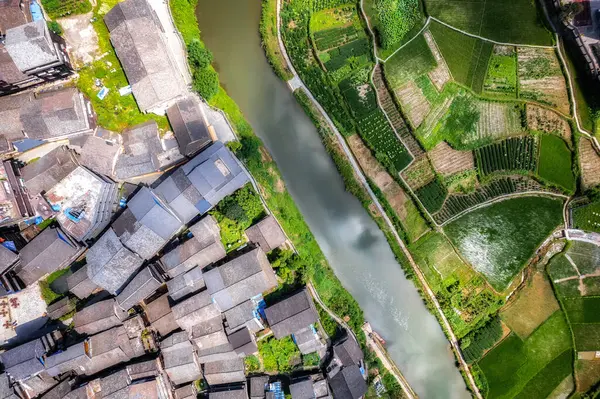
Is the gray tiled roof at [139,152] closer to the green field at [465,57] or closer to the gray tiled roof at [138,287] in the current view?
the gray tiled roof at [138,287]

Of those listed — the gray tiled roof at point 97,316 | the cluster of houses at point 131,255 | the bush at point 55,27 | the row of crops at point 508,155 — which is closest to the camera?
the cluster of houses at point 131,255

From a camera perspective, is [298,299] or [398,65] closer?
[298,299]

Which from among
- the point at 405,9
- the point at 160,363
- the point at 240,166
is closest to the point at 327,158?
the point at 240,166

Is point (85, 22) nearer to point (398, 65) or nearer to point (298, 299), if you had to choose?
point (398, 65)

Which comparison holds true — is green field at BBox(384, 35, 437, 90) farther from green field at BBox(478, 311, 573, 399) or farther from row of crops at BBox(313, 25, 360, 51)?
green field at BBox(478, 311, 573, 399)

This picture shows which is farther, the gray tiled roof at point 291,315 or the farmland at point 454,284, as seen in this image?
the farmland at point 454,284

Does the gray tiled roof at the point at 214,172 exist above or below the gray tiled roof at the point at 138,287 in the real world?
above

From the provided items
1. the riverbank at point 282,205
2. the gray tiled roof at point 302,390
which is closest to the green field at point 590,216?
the riverbank at point 282,205
